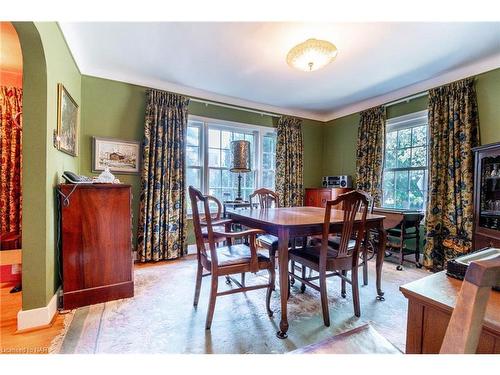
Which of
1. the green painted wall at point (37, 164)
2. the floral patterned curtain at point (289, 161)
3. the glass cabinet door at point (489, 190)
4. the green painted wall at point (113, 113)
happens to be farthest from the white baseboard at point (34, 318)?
the glass cabinet door at point (489, 190)

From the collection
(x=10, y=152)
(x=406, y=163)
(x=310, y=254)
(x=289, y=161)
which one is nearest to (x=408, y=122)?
(x=406, y=163)

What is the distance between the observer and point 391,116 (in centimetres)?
369

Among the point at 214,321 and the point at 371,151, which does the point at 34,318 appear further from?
the point at 371,151

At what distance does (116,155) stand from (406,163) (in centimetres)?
414

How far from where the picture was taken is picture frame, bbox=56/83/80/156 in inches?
80.1

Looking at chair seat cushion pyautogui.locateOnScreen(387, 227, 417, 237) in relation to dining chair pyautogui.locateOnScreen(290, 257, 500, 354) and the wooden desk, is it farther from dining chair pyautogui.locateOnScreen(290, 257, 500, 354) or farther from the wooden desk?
dining chair pyautogui.locateOnScreen(290, 257, 500, 354)

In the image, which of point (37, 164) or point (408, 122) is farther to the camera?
point (408, 122)

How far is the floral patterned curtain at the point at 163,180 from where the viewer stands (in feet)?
10.4

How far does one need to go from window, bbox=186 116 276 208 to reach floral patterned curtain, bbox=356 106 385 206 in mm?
1485

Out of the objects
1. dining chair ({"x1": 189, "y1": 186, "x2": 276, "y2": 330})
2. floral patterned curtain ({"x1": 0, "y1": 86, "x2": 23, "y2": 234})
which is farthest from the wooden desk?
floral patterned curtain ({"x1": 0, "y1": 86, "x2": 23, "y2": 234})

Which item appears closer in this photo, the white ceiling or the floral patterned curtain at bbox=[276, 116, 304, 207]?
the white ceiling

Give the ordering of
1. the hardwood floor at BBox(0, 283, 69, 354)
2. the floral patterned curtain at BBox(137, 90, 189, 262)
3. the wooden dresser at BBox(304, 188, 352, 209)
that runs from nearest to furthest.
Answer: the hardwood floor at BBox(0, 283, 69, 354), the floral patterned curtain at BBox(137, 90, 189, 262), the wooden dresser at BBox(304, 188, 352, 209)
